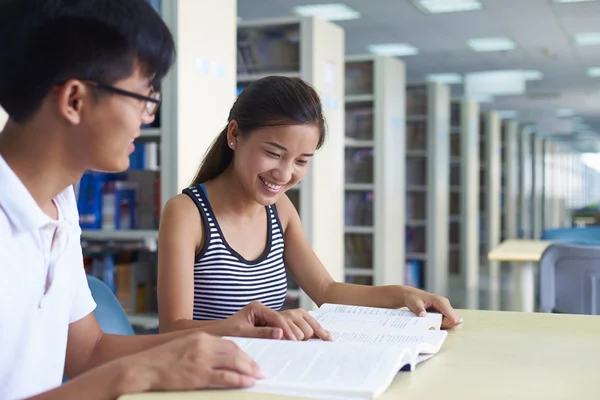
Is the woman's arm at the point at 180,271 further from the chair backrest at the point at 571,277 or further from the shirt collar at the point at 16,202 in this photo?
the chair backrest at the point at 571,277

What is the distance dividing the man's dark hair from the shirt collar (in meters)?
0.07

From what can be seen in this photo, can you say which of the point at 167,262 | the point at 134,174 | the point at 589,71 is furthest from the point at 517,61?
the point at 167,262

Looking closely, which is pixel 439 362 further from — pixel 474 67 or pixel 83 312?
pixel 474 67

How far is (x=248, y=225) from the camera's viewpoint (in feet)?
5.35

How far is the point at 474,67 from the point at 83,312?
10.1 metres

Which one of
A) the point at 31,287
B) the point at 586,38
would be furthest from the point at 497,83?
the point at 31,287

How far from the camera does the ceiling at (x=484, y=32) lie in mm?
7039

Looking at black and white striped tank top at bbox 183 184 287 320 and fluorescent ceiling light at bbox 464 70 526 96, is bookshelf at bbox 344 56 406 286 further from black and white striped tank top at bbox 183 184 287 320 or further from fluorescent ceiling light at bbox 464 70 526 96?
fluorescent ceiling light at bbox 464 70 526 96

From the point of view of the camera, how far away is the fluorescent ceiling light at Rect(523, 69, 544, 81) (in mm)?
10750

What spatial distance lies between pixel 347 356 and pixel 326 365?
45 millimetres

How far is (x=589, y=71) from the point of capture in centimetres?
1065

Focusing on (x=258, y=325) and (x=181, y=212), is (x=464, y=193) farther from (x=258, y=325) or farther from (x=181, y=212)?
(x=258, y=325)

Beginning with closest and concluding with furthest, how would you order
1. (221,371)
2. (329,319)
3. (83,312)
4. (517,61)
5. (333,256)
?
(221,371), (83,312), (329,319), (333,256), (517,61)

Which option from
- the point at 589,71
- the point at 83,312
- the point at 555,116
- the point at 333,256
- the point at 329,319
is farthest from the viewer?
the point at 555,116
